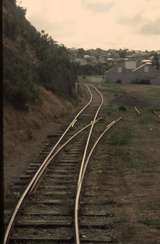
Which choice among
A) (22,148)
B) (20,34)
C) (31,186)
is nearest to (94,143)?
(22,148)

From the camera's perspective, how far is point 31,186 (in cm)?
1513

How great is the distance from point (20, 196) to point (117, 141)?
1113 cm

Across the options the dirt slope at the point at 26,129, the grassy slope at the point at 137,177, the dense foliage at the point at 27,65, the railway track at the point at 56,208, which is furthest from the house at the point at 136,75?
the railway track at the point at 56,208

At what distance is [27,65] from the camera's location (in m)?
36.8

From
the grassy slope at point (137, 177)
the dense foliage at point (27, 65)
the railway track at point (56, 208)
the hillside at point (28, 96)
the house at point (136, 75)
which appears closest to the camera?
the railway track at point (56, 208)

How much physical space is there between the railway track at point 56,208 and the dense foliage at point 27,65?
850 centimetres

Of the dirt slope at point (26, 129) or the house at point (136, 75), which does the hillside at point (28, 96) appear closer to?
the dirt slope at point (26, 129)

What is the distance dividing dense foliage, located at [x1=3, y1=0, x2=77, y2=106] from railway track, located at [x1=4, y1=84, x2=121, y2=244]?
850 cm

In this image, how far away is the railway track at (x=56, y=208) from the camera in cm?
1113

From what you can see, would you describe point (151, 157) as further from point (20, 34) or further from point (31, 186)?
point (20, 34)

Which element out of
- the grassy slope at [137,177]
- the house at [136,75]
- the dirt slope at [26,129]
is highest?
the house at [136,75]

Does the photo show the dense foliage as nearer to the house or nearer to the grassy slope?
the grassy slope

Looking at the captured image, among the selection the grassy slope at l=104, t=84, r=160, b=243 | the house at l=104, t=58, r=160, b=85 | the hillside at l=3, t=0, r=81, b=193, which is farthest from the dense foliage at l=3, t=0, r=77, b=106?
the house at l=104, t=58, r=160, b=85

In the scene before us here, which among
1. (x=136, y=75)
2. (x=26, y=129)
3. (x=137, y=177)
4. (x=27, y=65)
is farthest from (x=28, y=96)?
(x=136, y=75)
